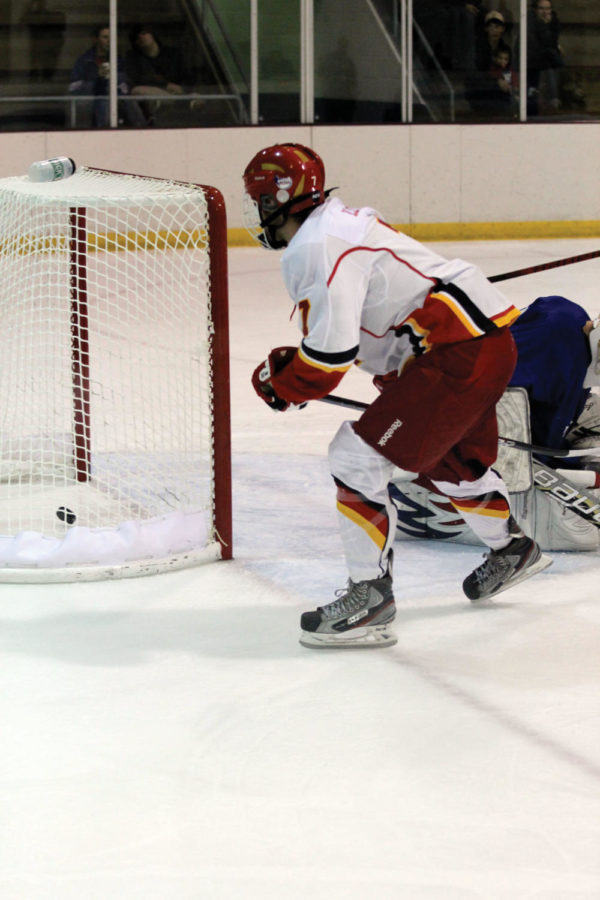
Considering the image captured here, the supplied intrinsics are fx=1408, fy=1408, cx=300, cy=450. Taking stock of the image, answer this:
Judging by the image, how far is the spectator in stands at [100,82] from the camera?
30.5 ft

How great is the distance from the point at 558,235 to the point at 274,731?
802cm

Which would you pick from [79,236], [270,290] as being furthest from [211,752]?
[270,290]

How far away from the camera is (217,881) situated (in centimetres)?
188

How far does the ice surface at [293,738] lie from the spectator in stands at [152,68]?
6436 millimetres

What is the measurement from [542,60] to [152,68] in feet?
9.09

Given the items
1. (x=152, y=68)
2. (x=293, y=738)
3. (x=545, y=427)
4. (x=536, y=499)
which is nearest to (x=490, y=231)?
(x=152, y=68)

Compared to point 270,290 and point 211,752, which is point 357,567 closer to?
point 211,752

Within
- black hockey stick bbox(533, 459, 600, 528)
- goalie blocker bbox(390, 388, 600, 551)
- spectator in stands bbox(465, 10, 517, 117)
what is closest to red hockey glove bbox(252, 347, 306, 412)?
goalie blocker bbox(390, 388, 600, 551)

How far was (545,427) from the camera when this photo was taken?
12.1 feet

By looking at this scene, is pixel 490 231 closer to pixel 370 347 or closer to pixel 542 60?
pixel 542 60

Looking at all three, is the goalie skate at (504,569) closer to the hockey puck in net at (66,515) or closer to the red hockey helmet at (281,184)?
the red hockey helmet at (281,184)

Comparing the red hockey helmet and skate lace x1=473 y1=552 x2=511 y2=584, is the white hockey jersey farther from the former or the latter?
skate lace x1=473 y1=552 x2=511 y2=584

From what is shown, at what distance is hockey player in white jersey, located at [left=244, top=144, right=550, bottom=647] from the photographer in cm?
263

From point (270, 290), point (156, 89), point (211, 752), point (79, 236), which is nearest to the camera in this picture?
point (211, 752)
